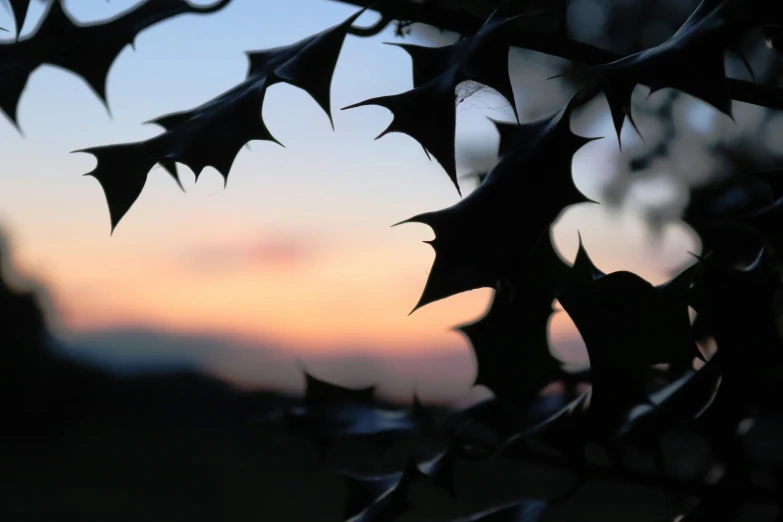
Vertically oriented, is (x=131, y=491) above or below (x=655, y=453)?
below

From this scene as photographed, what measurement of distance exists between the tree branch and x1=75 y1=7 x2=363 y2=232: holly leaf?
19mm

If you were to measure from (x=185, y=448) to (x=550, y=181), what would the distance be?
1224 mm

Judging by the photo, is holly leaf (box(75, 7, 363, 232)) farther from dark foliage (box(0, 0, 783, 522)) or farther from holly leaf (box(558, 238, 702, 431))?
holly leaf (box(558, 238, 702, 431))

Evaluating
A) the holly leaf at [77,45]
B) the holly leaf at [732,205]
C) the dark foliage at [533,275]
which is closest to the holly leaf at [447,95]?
the dark foliage at [533,275]

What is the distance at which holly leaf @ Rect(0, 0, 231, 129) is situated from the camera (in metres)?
0.29

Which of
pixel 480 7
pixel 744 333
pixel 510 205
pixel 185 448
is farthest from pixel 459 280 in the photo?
pixel 185 448

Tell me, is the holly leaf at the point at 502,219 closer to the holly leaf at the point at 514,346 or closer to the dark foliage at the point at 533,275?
the dark foliage at the point at 533,275

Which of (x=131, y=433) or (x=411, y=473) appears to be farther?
(x=131, y=433)

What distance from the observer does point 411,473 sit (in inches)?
14.1

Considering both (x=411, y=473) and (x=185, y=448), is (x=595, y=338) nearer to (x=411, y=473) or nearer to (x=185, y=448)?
(x=411, y=473)

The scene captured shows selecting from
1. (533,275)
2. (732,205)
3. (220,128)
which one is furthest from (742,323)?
(732,205)

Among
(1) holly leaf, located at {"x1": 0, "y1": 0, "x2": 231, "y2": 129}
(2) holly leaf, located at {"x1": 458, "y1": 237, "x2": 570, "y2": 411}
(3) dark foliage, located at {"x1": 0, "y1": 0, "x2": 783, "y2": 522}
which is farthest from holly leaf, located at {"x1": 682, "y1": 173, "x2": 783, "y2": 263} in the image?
(1) holly leaf, located at {"x1": 0, "y1": 0, "x2": 231, "y2": 129}

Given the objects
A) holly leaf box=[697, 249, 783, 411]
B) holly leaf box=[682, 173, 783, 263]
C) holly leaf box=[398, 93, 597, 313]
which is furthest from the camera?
holly leaf box=[682, 173, 783, 263]

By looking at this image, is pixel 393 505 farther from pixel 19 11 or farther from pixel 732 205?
pixel 732 205
